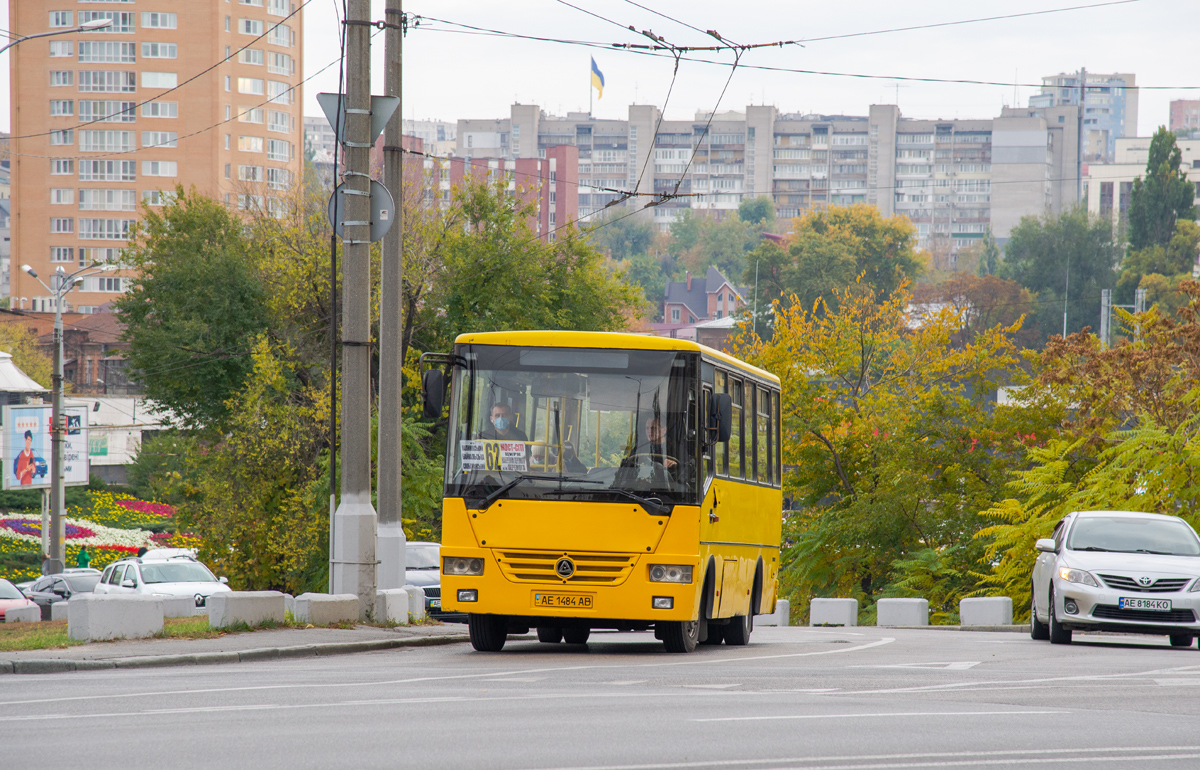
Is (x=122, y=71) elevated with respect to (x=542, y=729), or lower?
elevated

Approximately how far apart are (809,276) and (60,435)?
83.3 metres

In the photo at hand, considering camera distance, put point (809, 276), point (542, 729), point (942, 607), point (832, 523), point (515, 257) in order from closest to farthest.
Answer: point (542, 729), point (942, 607), point (832, 523), point (515, 257), point (809, 276)

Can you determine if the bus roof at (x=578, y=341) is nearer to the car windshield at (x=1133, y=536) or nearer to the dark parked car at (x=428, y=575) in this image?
the car windshield at (x=1133, y=536)

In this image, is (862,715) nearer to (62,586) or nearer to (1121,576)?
(1121,576)

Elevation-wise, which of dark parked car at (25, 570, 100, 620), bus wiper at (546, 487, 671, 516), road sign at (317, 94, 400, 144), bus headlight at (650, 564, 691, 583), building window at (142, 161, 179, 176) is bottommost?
dark parked car at (25, 570, 100, 620)

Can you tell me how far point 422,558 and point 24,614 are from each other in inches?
434

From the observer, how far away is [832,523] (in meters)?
33.7

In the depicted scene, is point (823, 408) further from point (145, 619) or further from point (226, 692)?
point (226, 692)

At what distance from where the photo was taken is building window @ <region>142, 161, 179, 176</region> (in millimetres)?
→ 128500

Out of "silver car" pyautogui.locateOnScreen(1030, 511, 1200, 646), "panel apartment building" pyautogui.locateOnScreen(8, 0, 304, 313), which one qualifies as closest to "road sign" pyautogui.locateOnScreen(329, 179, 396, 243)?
"silver car" pyautogui.locateOnScreen(1030, 511, 1200, 646)

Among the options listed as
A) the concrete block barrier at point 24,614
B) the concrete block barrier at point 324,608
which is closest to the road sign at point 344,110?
the concrete block barrier at point 324,608

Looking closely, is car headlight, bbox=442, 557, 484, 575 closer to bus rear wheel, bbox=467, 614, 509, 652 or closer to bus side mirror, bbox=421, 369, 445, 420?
bus rear wheel, bbox=467, 614, 509, 652

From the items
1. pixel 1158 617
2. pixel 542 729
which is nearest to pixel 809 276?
pixel 1158 617

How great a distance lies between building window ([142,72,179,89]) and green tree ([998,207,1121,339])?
2907 inches
